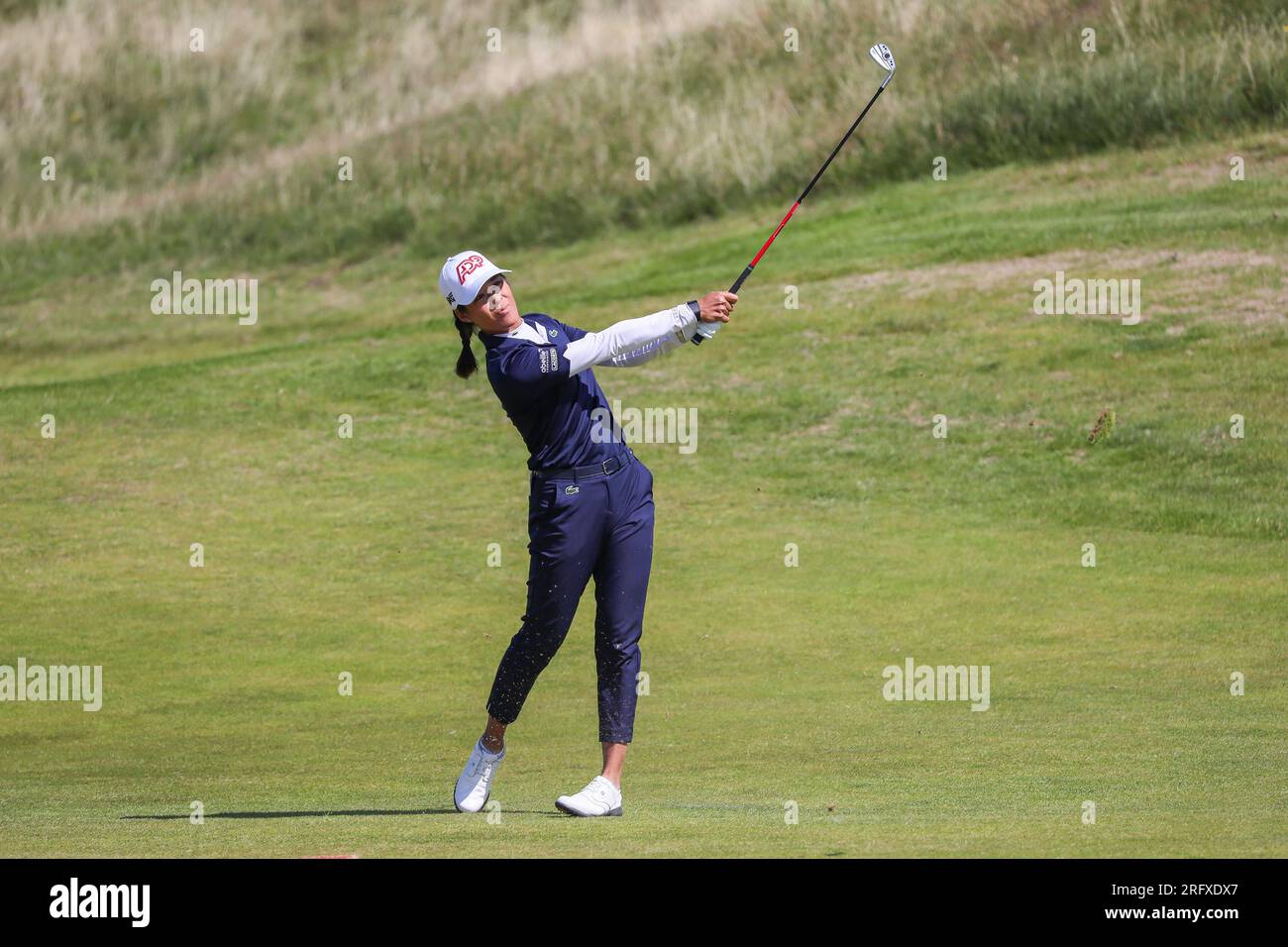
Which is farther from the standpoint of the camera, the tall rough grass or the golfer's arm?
the tall rough grass

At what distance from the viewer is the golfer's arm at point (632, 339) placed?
790 centimetres

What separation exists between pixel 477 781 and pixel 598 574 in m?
1.06

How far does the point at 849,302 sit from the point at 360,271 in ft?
37.3

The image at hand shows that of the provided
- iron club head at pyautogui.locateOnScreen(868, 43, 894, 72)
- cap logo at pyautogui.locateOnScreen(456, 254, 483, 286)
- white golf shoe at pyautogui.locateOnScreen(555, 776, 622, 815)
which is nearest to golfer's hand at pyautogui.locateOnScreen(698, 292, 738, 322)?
cap logo at pyautogui.locateOnScreen(456, 254, 483, 286)

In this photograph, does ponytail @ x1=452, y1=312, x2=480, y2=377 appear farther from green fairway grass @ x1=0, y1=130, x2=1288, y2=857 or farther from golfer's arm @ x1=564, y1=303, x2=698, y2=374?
green fairway grass @ x1=0, y1=130, x2=1288, y2=857

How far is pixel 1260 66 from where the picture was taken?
85.4ft

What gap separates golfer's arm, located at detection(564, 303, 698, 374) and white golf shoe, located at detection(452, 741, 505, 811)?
1809 millimetres

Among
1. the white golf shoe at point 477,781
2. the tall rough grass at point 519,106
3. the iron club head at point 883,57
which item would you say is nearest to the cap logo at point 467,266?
the white golf shoe at point 477,781

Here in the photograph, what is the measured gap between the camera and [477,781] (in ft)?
27.3

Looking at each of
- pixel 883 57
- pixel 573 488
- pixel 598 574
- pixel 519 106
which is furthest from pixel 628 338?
pixel 519 106

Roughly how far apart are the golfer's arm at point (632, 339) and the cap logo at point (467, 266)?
52 cm

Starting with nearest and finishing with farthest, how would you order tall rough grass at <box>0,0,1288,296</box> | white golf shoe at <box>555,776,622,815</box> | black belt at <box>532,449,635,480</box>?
1. white golf shoe at <box>555,776,622,815</box>
2. black belt at <box>532,449,635,480</box>
3. tall rough grass at <box>0,0,1288,296</box>

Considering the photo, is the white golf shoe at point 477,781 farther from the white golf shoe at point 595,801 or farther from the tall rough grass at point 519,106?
the tall rough grass at point 519,106

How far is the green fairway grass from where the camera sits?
332 inches
